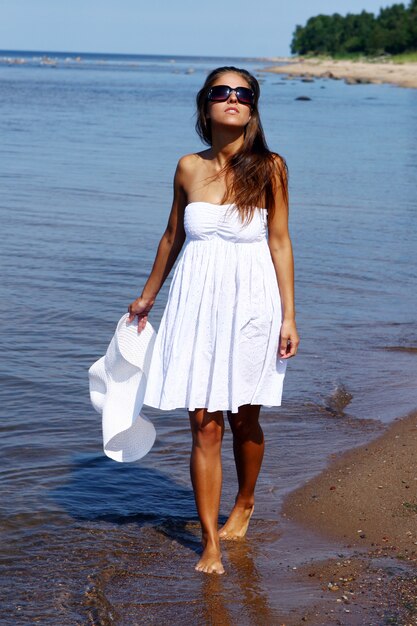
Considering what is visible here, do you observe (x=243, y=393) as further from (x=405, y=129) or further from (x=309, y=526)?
(x=405, y=129)

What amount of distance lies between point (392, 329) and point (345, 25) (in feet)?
439

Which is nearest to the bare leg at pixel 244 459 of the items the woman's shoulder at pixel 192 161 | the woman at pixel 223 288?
the woman at pixel 223 288

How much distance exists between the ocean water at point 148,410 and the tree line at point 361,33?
93914 millimetres

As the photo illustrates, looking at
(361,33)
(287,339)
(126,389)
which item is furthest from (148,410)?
(361,33)

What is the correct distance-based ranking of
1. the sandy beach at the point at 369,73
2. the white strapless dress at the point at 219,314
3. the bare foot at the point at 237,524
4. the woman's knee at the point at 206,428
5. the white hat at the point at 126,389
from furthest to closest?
the sandy beach at the point at 369,73 → the bare foot at the point at 237,524 → the white hat at the point at 126,389 → the woman's knee at the point at 206,428 → the white strapless dress at the point at 219,314

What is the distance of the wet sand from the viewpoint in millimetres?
3764

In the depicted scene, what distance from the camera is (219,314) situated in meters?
4.02

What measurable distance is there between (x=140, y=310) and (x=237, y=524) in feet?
3.60

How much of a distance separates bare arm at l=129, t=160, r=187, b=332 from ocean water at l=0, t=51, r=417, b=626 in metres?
1.08

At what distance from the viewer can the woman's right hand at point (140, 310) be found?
14.4 feet

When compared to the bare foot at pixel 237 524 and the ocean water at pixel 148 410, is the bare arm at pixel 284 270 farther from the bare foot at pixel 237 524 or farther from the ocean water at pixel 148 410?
the ocean water at pixel 148 410

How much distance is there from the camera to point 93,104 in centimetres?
4156

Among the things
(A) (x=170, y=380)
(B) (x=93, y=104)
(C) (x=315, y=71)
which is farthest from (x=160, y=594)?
(C) (x=315, y=71)

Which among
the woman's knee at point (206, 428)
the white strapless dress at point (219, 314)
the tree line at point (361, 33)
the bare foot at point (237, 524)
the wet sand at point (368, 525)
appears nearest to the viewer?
the wet sand at point (368, 525)
